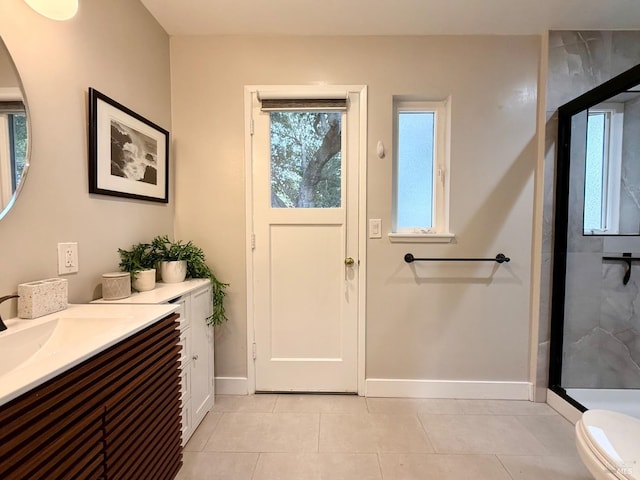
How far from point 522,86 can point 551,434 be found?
7.06ft

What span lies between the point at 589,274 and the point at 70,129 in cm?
302

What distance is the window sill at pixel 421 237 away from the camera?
1975 mm

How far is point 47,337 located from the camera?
3.31 ft

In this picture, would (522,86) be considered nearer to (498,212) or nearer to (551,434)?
(498,212)

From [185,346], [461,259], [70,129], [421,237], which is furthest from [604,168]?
[70,129]

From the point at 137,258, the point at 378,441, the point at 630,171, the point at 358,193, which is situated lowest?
the point at 378,441

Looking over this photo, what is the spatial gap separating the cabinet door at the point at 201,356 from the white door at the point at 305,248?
32 cm

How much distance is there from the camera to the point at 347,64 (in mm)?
1958

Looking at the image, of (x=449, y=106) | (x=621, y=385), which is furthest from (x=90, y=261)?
(x=621, y=385)

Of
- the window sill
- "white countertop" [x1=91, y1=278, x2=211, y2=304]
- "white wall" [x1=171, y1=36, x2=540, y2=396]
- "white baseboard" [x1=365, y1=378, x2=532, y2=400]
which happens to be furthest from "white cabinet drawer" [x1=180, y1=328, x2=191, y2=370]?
the window sill

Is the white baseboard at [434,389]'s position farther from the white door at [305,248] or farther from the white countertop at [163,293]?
the white countertop at [163,293]

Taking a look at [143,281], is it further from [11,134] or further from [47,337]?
[11,134]

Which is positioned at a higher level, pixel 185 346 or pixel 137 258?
pixel 137 258

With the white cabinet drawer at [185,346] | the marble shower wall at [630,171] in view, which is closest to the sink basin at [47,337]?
the white cabinet drawer at [185,346]
